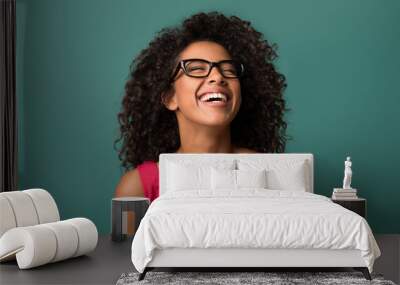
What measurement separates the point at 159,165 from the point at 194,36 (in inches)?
52.3

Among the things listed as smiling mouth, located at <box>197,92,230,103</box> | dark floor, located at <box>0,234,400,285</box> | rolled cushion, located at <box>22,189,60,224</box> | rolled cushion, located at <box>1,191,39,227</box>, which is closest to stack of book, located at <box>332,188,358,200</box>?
dark floor, located at <box>0,234,400,285</box>

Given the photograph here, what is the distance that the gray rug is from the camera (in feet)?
14.6

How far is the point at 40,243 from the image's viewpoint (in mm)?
4852

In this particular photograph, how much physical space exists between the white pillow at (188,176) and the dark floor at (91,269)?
2.39 ft

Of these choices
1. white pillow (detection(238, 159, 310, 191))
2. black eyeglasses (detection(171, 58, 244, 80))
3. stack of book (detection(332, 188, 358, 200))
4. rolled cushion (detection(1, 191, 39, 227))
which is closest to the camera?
rolled cushion (detection(1, 191, 39, 227))

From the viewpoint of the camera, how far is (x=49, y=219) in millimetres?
5496

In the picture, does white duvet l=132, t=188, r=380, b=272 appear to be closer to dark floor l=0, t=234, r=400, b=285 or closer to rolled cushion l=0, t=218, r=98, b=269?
dark floor l=0, t=234, r=400, b=285

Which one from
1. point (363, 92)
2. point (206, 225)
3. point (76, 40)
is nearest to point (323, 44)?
point (363, 92)

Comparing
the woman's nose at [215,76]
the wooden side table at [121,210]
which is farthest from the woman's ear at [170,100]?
the wooden side table at [121,210]

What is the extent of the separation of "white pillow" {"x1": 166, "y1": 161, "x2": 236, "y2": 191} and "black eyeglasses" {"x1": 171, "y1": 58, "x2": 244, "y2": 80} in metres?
0.94

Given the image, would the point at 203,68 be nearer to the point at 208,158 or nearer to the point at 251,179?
the point at 208,158

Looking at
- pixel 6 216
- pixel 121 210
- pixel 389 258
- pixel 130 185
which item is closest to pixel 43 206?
pixel 6 216

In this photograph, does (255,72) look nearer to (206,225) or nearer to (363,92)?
(363,92)

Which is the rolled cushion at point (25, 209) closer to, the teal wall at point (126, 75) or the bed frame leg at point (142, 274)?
the bed frame leg at point (142, 274)
